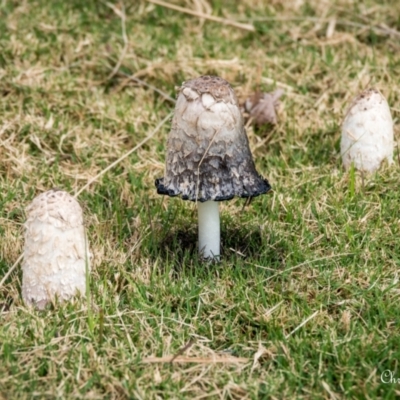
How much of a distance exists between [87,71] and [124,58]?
0.27 metres

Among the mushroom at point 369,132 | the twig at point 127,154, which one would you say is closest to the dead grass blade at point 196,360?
the twig at point 127,154

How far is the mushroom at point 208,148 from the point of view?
3238mm

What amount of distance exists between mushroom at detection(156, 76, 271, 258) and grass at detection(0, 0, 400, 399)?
0.37 metres

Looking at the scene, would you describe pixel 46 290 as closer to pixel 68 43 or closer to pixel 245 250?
pixel 245 250

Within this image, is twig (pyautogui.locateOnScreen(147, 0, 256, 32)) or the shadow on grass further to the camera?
twig (pyautogui.locateOnScreen(147, 0, 256, 32))

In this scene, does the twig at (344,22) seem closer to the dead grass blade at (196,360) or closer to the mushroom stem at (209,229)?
the mushroom stem at (209,229)

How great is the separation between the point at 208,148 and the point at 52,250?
29.8 inches

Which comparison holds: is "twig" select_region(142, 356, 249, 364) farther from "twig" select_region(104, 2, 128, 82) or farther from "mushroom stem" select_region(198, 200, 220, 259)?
"twig" select_region(104, 2, 128, 82)

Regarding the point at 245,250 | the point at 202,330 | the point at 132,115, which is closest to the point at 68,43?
the point at 132,115

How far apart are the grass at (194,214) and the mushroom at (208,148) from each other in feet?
1.23

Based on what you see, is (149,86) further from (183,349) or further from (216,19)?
(183,349)

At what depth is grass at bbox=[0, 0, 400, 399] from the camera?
9.59 feet

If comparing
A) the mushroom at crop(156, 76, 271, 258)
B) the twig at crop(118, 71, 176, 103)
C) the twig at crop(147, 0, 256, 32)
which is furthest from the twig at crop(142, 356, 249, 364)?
the twig at crop(147, 0, 256, 32)

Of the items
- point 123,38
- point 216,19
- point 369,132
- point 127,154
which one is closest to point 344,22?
point 216,19
